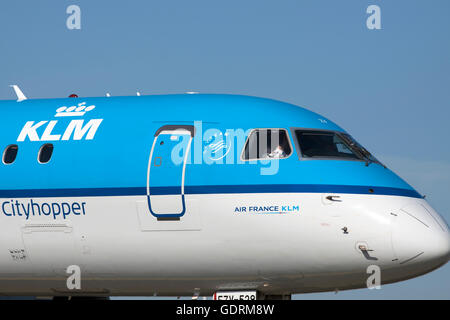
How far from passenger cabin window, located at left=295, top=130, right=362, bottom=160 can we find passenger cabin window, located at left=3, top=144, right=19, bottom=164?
598 cm

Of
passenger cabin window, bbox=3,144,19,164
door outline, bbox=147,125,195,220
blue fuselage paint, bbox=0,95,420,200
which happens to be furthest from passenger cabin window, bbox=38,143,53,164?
door outline, bbox=147,125,195,220

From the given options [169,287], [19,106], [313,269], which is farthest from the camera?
[19,106]

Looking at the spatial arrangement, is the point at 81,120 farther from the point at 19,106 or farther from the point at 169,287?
the point at 169,287

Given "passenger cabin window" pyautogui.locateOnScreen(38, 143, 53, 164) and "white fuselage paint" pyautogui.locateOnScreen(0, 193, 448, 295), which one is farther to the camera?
"passenger cabin window" pyautogui.locateOnScreen(38, 143, 53, 164)

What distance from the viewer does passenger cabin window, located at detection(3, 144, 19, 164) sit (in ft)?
60.2

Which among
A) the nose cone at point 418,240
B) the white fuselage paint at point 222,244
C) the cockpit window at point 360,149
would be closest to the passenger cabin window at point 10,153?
the white fuselage paint at point 222,244

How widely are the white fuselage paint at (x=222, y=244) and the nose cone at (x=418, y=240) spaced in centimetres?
2

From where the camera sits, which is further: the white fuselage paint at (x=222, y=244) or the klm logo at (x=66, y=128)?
the klm logo at (x=66, y=128)

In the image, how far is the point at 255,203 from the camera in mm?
16000

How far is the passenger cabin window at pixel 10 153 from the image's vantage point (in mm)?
18359

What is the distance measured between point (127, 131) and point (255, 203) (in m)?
3.30

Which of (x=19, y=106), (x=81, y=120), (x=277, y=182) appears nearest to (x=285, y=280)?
(x=277, y=182)

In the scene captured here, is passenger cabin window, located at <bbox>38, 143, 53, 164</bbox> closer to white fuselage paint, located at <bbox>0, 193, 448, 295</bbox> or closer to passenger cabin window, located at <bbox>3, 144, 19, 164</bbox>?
passenger cabin window, located at <bbox>3, 144, 19, 164</bbox>

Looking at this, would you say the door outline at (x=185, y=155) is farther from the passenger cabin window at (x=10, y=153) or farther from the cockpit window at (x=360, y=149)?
the passenger cabin window at (x=10, y=153)
